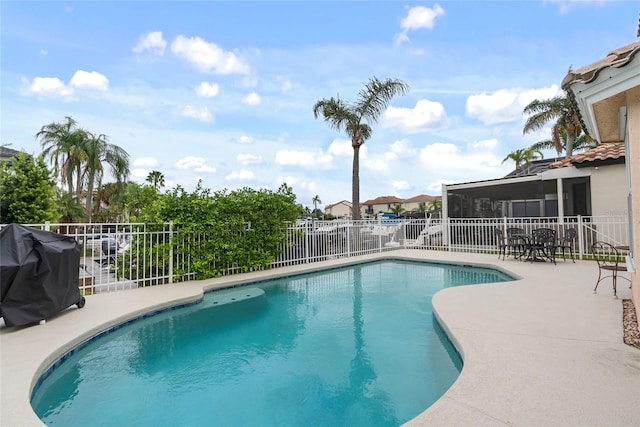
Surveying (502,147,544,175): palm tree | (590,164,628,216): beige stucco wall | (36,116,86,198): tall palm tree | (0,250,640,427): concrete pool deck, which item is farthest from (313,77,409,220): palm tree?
(502,147,544,175): palm tree

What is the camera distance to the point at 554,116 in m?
20.0

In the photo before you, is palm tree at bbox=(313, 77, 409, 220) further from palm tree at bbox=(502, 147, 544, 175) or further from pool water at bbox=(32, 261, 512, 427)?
palm tree at bbox=(502, 147, 544, 175)

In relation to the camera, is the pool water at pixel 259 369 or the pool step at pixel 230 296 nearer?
the pool water at pixel 259 369

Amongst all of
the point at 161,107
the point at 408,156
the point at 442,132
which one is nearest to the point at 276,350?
the point at 161,107

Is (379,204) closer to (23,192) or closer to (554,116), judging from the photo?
(554,116)

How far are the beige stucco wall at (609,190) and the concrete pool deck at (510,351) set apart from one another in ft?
21.6

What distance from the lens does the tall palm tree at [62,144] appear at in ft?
65.7

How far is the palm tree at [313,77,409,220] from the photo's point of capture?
1579 centimetres

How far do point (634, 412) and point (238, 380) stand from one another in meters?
3.72

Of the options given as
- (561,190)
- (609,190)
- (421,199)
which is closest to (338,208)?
(421,199)

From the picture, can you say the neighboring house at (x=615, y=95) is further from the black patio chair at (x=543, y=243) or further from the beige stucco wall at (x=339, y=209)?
the beige stucco wall at (x=339, y=209)

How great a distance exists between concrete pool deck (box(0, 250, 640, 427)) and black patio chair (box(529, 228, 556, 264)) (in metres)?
3.18

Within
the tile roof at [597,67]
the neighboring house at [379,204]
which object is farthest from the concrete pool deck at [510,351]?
the neighboring house at [379,204]

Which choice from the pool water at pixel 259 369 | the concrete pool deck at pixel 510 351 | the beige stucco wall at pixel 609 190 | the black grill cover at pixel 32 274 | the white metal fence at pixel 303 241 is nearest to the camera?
the concrete pool deck at pixel 510 351
